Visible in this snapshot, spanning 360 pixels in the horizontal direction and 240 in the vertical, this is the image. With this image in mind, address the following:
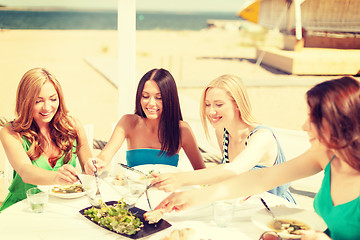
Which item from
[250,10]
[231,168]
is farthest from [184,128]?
[250,10]

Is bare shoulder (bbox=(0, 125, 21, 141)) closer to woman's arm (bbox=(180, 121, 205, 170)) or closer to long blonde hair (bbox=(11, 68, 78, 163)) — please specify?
long blonde hair (bbox=(11, 68, 78, 163))

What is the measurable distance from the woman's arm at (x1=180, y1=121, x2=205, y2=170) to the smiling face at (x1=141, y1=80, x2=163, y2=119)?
0.83 feet

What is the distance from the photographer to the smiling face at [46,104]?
2.32 m

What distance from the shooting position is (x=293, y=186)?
463 centimetres

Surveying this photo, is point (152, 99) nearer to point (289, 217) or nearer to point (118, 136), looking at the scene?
point (118, 136)

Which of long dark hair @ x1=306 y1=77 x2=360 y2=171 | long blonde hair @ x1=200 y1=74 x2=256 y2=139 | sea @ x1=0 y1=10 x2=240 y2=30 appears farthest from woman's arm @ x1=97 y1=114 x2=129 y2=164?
sea @ x1=0 y1=10 x2=240 y2=30

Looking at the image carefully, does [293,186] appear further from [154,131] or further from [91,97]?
[91,97]

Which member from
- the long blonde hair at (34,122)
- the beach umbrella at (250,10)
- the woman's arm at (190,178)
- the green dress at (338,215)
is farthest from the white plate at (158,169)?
the beach umbrella at (250,10)

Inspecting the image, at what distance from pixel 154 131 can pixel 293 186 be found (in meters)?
2.45

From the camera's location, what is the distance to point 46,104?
7.62 ft

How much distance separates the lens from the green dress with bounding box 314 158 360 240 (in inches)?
64.0

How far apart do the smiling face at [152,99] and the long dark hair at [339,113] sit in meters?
A: 1.23

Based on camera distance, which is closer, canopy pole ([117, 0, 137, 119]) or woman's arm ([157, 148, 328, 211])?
woman's arm ([157, 148, 328, 211])

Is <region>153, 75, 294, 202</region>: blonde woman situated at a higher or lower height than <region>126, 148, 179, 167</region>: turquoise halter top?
higher
